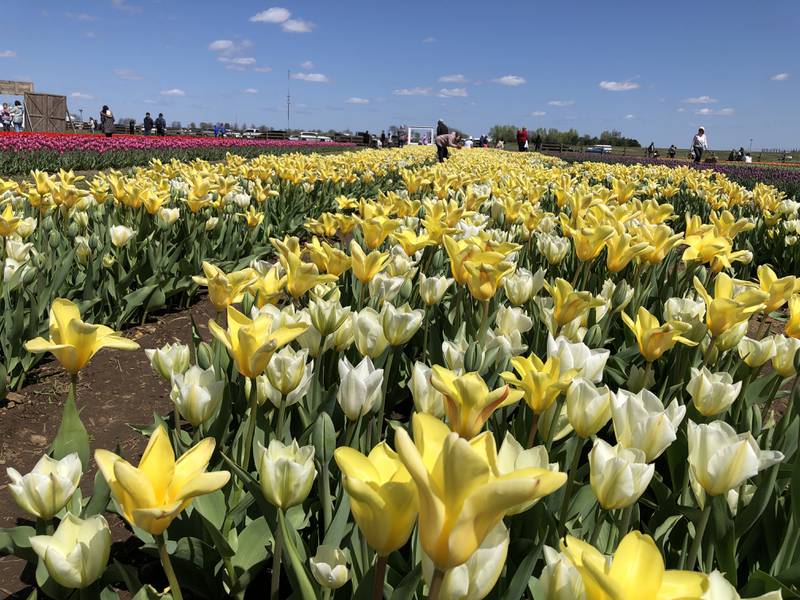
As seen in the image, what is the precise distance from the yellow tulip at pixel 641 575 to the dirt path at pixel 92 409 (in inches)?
65.8

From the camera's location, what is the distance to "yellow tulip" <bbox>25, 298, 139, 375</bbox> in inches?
50.2

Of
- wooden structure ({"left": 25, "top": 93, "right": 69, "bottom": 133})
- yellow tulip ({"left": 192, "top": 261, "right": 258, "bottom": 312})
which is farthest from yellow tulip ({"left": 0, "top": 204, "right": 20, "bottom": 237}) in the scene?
wooden structure ({"left": 25, "top": 93, "right": 69, "bottom": 133})

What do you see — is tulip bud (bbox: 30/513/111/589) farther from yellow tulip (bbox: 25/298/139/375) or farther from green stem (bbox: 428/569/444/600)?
green stem (bbox: 428/569/444/600)

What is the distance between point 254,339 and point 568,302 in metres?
1.04

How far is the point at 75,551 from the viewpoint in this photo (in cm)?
97

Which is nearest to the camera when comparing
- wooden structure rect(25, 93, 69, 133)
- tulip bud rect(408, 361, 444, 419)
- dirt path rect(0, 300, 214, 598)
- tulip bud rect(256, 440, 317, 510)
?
tulip bud rect(256, 440, 317, 510)

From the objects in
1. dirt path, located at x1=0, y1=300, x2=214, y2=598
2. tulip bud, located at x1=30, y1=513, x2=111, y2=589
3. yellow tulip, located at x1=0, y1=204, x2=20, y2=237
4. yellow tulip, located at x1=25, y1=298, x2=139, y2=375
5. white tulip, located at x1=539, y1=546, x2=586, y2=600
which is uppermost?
yellow tulip, located at x1=0, y1=204, x2=20, y2=237

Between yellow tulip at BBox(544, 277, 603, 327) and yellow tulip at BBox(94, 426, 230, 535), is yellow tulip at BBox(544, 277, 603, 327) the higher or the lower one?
the higher one

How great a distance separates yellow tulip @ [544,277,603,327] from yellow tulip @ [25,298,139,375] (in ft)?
4.07

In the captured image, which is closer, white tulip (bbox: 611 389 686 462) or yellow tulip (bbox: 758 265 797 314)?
white tulip (bbox: 611 389 686 462)

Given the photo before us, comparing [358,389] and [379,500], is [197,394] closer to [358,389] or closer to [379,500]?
[358,389]

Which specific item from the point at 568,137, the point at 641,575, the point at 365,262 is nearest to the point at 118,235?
the point at 365,262

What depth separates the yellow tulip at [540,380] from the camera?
1.27 metres

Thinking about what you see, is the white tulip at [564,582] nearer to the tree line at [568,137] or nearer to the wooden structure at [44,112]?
the wooden structure at [44,112]
